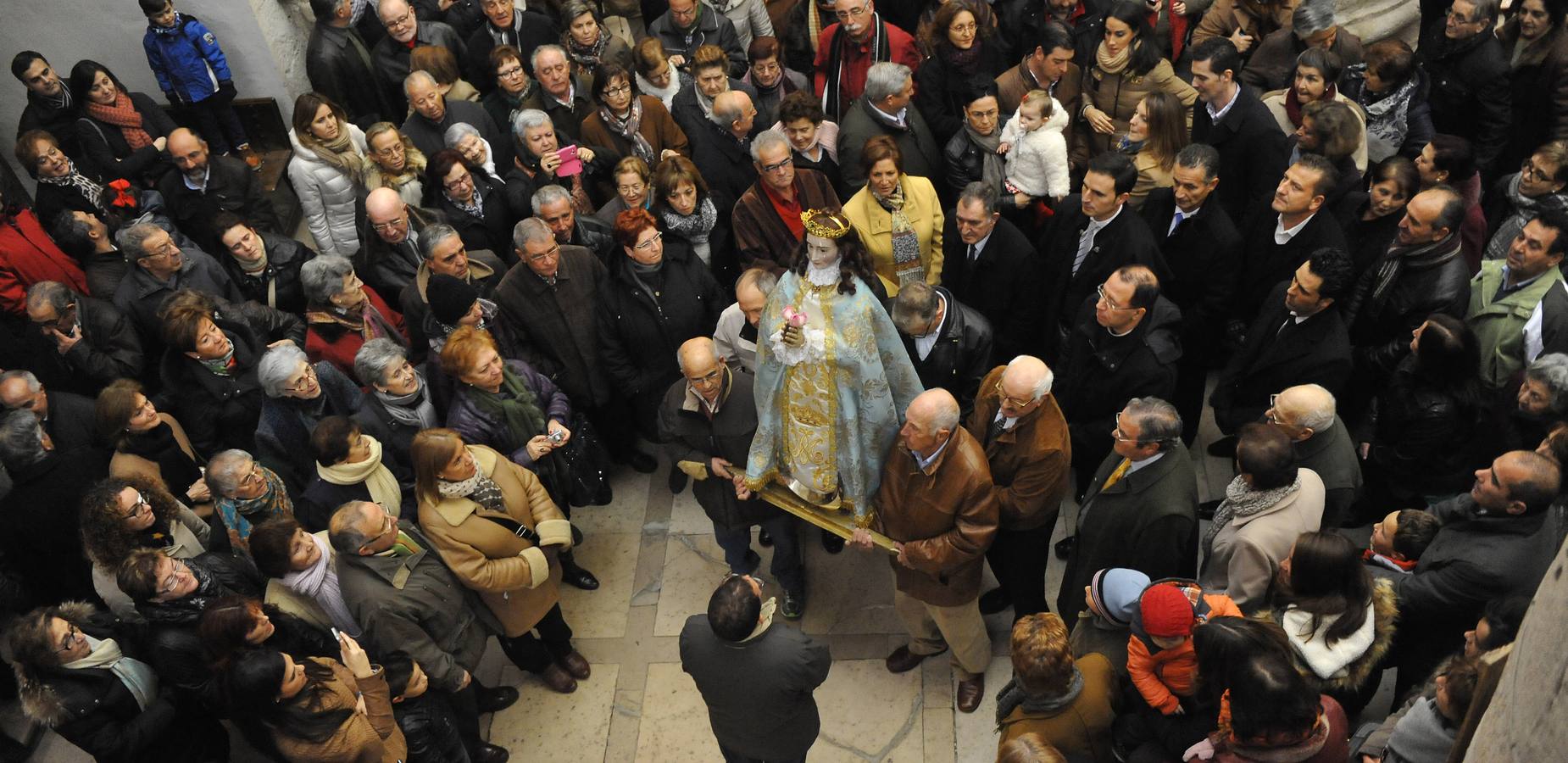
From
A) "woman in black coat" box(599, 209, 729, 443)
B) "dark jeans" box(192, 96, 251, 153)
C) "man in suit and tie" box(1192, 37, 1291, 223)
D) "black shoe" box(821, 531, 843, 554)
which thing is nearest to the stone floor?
"black shoe" box(821, 531, 843, 554)

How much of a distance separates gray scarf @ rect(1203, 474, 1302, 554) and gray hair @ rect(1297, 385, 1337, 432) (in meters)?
0.30

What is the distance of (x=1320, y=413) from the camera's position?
4539 millimetres

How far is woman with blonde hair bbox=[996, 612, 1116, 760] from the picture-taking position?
3.71 m

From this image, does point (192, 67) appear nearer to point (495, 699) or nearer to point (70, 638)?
point (70, 638)

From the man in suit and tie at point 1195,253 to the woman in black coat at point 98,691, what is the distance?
17.0 feet

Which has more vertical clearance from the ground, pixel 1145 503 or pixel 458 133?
pixel 458 133

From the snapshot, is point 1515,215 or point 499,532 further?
point 1515,215

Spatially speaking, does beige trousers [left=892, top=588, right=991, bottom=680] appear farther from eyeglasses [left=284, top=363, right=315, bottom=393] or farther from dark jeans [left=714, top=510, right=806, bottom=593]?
eyeglasses [left=284, top=363, right=315, bottom=393]

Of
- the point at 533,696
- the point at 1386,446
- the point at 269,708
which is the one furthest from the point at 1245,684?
the point at 533,696

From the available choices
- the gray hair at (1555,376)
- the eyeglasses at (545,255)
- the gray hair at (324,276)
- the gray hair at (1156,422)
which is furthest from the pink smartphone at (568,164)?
the gray hair at (1555,376)

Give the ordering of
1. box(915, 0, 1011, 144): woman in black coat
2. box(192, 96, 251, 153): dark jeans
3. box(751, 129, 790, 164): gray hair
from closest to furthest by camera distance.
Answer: box(751, 129, 790, 164): gray hair, box(915, 0, 1011, 144): woman in black coat, box(192, 96, 251, 153): dark jeans

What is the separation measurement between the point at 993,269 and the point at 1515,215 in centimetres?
270

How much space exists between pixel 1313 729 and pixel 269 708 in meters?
3.61

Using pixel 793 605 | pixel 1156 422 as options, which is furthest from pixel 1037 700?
pixel 793 605
